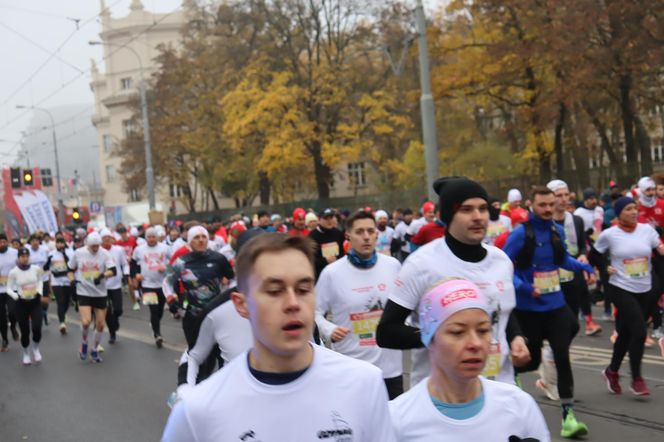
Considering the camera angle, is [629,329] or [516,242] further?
[629,329]

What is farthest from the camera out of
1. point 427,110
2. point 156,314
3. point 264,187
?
point 264,187

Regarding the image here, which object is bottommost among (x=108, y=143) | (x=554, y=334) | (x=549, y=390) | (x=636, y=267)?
(x=549, y=390)

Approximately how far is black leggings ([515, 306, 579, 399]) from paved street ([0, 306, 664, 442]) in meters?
0.61

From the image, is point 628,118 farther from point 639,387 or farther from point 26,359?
point 639,387

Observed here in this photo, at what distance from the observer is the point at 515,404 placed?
3039 mm

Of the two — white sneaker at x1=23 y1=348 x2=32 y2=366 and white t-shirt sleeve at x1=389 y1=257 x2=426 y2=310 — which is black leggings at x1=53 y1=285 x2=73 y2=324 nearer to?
white sneaker at x1=23 y1=348 x2=32 y2=366

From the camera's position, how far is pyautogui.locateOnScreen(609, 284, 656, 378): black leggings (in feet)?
27.0

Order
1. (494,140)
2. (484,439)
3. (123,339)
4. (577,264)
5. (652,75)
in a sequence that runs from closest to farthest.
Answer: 1. (484,439)
2. (577,264)
3. (123,339)
4. (652,75)
5. (494,140)

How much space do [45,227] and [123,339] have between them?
19.2 m

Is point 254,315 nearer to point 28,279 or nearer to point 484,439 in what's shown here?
point 484,439

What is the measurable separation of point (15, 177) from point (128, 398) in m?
24.6

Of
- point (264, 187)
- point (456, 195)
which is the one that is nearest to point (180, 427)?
point (456, 195)

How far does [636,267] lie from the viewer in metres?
8.82

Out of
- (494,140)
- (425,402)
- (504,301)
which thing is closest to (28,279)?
(504,301)
